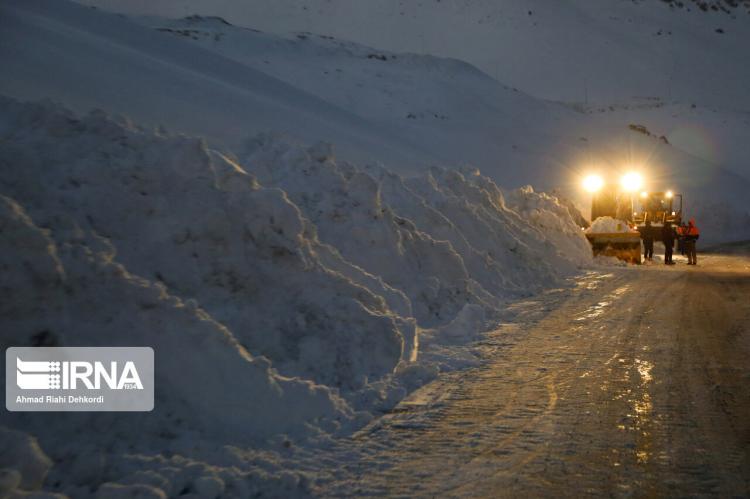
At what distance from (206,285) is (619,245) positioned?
1797 centimetres

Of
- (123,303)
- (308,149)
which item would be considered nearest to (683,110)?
(308,149)

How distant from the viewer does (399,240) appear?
10.9 m

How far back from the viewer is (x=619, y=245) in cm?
2289

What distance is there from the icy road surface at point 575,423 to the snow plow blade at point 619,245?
12785 mm

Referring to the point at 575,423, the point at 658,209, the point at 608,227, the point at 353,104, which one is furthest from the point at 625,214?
the point at 575,423

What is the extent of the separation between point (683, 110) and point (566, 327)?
7463 cm

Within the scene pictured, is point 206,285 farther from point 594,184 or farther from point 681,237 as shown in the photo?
point 594,184

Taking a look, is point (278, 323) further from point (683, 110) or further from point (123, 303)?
point (683, 110)

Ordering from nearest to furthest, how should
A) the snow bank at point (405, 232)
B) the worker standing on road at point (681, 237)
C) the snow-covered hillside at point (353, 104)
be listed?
the snow bank at point (405, 232)
the snow-covered hillside at point (353, 104)
the worker standing on road at point (681, 237)

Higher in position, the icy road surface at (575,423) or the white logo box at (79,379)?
the white logo box at (79,379)

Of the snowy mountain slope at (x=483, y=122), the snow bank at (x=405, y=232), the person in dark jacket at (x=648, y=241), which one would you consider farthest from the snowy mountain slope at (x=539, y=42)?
the snow bank at (x=405, y=232)

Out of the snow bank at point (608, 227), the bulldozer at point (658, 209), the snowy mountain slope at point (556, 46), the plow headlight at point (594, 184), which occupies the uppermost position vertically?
the snowy mountain slope at point (556, 46)

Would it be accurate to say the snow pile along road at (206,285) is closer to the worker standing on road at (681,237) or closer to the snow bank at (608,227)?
the snow bank at (608,227)

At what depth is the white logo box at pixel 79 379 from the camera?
16.9 feet
